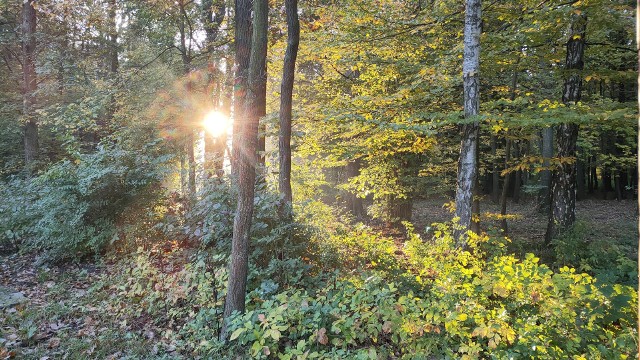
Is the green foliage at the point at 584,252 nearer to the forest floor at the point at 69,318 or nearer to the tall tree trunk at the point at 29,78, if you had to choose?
the forest floor at the point at 69,318

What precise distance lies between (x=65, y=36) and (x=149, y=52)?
3672 millimetres

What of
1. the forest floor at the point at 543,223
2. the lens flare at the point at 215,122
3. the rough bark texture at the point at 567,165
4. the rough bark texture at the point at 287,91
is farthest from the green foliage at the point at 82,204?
the rough bark texture at the point at 567,165

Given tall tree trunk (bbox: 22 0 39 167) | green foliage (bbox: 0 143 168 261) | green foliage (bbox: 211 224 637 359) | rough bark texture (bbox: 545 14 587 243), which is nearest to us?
green foliage (bbox: 211 224 637 359)

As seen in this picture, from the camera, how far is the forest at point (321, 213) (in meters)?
3.75

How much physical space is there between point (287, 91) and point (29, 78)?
41.7 feet

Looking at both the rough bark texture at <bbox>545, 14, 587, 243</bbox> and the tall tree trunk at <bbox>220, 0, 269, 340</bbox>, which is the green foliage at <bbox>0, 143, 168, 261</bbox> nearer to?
the tall tree trunk at <bbox>220, 0, 269, 340</bbox>

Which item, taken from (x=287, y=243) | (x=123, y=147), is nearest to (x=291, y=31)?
(x=287, y=243)

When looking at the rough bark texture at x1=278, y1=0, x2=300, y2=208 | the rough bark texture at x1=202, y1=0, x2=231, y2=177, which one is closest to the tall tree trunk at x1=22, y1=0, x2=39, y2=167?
the rough bark texture at x1=202, y1=0, x2=231, y2=177

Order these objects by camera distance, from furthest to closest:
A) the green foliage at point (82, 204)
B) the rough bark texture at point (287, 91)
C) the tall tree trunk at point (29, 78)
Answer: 1. the tall tree trunk at point (29, 78)
2. the green foliage at point (82, 204)
3. the rough bark texture at point (287, 91)

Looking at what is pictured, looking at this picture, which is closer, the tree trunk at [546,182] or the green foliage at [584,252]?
the green foliage at [584,252]

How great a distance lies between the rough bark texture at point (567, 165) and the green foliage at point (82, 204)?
31.1 ft

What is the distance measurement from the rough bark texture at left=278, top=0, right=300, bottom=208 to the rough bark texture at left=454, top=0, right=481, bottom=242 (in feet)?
10.3

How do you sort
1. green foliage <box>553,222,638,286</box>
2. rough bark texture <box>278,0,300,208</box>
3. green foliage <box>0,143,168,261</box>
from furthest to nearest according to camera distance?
green foliage <box>0,143,168,261</box>, green foliage <box>553,222,638,286</box>, rough bark texture <box>278,0,300,208</box>

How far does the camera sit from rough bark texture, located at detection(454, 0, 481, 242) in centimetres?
668
